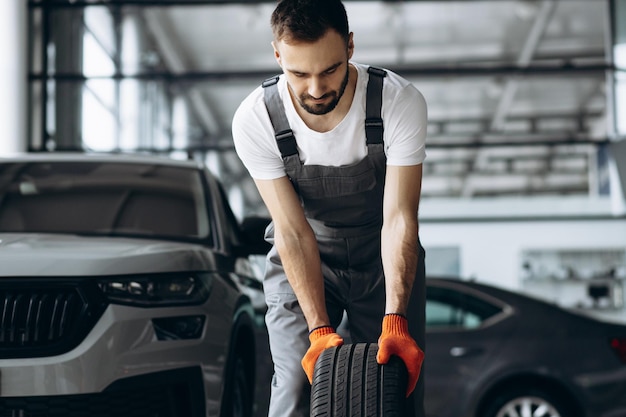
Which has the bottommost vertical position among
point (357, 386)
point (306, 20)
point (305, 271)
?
point (357, 386)

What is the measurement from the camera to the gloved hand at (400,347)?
2.47 meters

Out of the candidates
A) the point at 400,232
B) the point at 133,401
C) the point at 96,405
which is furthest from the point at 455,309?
the point at 400,232

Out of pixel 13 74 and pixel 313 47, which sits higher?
pixel 13 74

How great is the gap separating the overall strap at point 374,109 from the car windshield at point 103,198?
1.44 meters

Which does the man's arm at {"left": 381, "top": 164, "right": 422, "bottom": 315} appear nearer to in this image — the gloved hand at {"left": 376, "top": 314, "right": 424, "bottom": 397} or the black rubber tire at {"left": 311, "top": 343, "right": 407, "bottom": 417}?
the gloved hand at {"left": 376, "top": 314, "right": 424, "bottom": 397}

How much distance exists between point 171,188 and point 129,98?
935 centimetres

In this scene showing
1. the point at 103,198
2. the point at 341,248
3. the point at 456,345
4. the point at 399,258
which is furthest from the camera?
the point at 456,345

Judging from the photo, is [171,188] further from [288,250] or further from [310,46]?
[310,46]

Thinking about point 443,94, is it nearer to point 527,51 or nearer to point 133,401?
Result: point 527,51

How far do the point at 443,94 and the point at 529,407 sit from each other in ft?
32.5

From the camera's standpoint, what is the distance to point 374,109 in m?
2.79

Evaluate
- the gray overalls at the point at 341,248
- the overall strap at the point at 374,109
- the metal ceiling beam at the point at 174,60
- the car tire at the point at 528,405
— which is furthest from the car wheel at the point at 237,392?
the metal ceiling beam at the point at 174,60

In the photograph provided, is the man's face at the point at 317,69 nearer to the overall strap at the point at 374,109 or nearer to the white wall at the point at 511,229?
the overall strap at the point at 374,109

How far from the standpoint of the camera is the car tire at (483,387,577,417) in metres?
5.76
